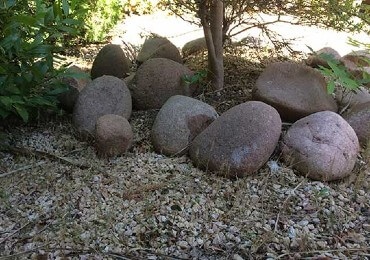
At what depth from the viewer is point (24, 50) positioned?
2.70 metres

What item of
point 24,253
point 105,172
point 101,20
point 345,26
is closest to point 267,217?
point 105,172

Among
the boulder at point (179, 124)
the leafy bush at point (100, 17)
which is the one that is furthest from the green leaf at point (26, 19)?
the leafy bush at point (100, 17)

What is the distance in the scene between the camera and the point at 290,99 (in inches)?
123

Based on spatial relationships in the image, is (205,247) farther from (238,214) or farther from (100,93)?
(100,93)

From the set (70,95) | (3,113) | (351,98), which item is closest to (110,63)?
(70,95)

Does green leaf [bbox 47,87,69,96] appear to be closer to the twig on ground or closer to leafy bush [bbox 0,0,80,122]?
leafy bush [bbox 0,0,80,122]

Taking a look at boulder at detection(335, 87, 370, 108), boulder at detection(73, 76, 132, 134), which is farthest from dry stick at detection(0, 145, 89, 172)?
boulder at detection(335, 87, 370, 108)

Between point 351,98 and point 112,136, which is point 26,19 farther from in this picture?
point 351,98

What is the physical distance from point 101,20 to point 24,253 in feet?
11.7

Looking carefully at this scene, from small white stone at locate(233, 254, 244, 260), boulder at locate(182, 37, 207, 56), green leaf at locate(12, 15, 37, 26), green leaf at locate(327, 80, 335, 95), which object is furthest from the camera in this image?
boulder at locate(182, 37, 207, 56)

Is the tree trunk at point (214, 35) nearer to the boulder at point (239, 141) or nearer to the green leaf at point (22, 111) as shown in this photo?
the boulder at point (239, 141)

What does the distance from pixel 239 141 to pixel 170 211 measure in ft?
1.95

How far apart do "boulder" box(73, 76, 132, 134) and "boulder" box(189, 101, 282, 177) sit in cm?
67

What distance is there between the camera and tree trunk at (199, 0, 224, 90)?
3412mm
